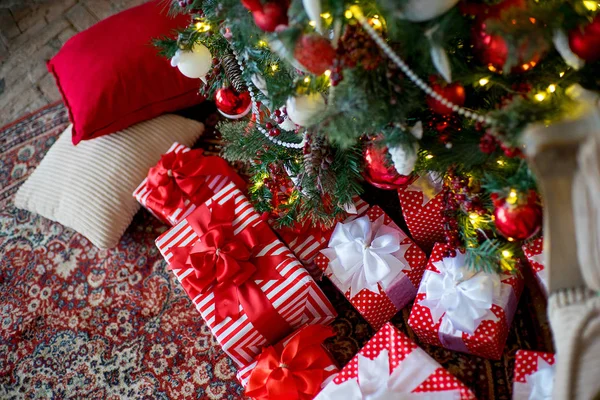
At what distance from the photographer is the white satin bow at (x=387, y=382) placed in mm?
995

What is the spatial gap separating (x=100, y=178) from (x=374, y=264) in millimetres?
852

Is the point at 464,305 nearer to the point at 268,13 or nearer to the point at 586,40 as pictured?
the point at 586,40

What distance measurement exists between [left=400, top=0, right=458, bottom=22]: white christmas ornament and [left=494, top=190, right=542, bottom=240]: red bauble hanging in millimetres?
334

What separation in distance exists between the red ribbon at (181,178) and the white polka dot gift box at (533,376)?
2.90ft

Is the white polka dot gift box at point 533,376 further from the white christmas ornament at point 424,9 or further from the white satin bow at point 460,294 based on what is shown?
the white christmas ornament at point 424,9

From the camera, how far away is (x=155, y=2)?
5.06ft

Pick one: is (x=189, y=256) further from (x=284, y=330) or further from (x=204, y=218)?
(x=284, y=330)

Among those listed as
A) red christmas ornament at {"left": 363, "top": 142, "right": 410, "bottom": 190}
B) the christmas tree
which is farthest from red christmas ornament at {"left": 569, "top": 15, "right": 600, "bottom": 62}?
red christmas ornament at {"left": 363, "top": 142, "right": 410, "bottom": 190}

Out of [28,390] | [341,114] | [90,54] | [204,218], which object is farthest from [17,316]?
[341,114]

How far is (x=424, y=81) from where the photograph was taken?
91 cm

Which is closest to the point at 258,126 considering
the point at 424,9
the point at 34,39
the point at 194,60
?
the point at 194,60

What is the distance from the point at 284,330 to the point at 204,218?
36 cm

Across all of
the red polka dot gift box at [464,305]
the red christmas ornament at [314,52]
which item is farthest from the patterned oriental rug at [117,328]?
the red christmas ornament at [314,52]

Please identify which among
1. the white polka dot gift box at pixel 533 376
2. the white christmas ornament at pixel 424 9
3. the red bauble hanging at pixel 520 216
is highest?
the white christmas ornament at pixel 424 9
